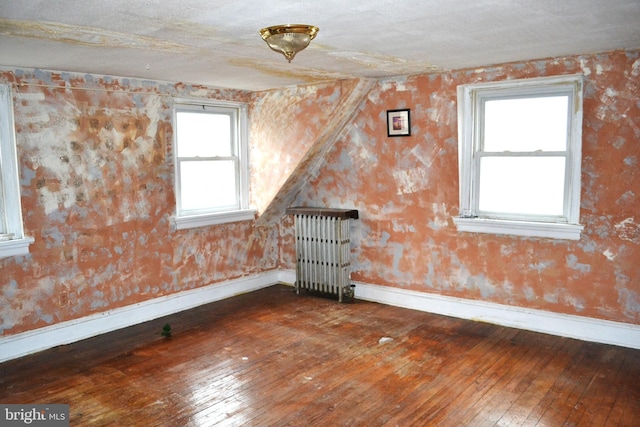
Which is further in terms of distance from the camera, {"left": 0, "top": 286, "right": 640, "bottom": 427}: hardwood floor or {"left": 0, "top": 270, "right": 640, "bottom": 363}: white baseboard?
{"left": 0, "top": 270, "right": 640, "bottom": 363}: white baseboard

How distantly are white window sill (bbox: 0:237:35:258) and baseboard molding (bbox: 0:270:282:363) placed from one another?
675 millimetres

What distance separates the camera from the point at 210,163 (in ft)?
18.4

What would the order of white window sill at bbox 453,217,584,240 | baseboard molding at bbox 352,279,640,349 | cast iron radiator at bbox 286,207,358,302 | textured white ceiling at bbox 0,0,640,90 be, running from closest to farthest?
textured white ceiling at bbox 0,0,640,90
baseboard molding at bbox 352,279,640,349
white window sill at bbox 453,217,584,240
cast iron radiator at bbox 286,207,358,302

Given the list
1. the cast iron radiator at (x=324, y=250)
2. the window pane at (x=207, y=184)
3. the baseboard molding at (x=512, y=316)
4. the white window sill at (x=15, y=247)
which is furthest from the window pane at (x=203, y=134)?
the baseboard molding at (x=512, y=316)

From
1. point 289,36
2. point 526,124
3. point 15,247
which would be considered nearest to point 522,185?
point 526,124

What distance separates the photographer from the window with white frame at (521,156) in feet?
13.5

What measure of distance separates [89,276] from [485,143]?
388 cm

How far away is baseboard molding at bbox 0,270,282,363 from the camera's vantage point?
4.04 metres

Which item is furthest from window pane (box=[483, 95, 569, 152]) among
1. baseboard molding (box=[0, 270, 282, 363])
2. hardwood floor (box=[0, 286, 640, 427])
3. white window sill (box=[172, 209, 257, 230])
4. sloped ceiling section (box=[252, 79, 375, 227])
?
baseboard molding (box=[0, 270, 282, 363])

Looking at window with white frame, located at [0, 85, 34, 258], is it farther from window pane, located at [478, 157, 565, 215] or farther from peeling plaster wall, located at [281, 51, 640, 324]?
window pane, located at [478, 157, 565, 215]

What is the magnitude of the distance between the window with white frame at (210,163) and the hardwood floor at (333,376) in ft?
4.34

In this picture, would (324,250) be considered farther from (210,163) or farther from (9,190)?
(9,190)

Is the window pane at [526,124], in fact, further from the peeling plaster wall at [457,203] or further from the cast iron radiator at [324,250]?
the cast iron radiator at [324,250]

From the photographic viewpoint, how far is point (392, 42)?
3.31 metres
